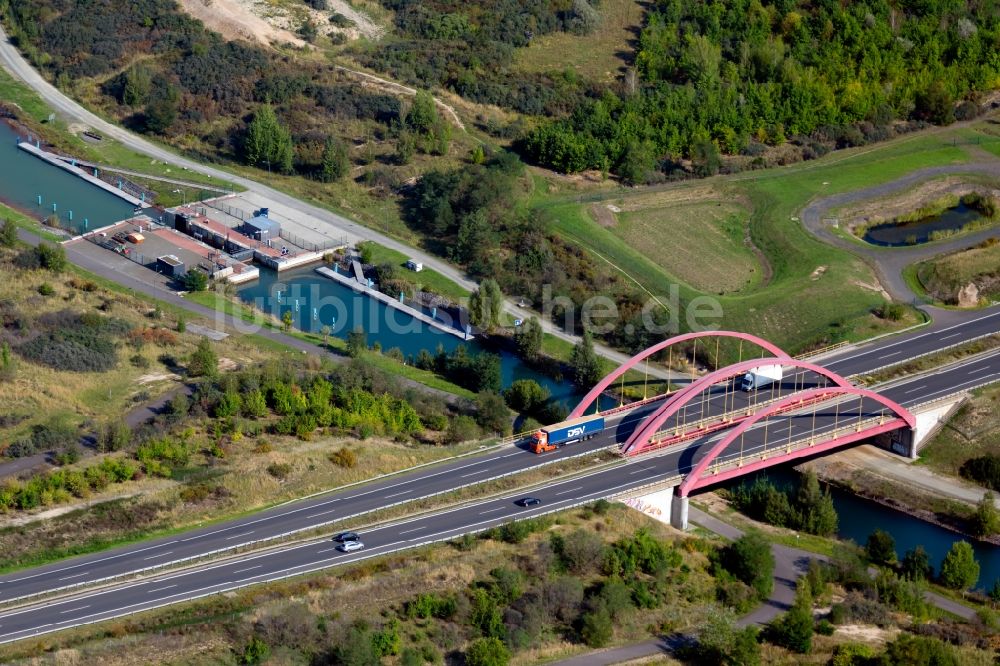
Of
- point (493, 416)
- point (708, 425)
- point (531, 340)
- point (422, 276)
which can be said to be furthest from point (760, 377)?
point (422, 276)

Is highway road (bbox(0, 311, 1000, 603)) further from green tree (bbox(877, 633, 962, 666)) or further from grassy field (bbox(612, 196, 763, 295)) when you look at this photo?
green tree (bbox(877, 633, 962, 666))

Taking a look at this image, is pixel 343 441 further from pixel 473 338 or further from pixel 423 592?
pixel 473 338

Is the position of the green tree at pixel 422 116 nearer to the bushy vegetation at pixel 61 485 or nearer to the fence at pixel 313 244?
the fence at pixel 313 244

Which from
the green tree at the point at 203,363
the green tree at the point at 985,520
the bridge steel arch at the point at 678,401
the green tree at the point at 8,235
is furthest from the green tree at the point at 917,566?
the green tree at the point at 8,235

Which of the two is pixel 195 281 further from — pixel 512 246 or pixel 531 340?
pixel 531 340

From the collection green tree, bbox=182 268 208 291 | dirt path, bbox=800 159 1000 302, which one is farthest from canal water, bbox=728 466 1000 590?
green tree, bbox=182 268 208 291
